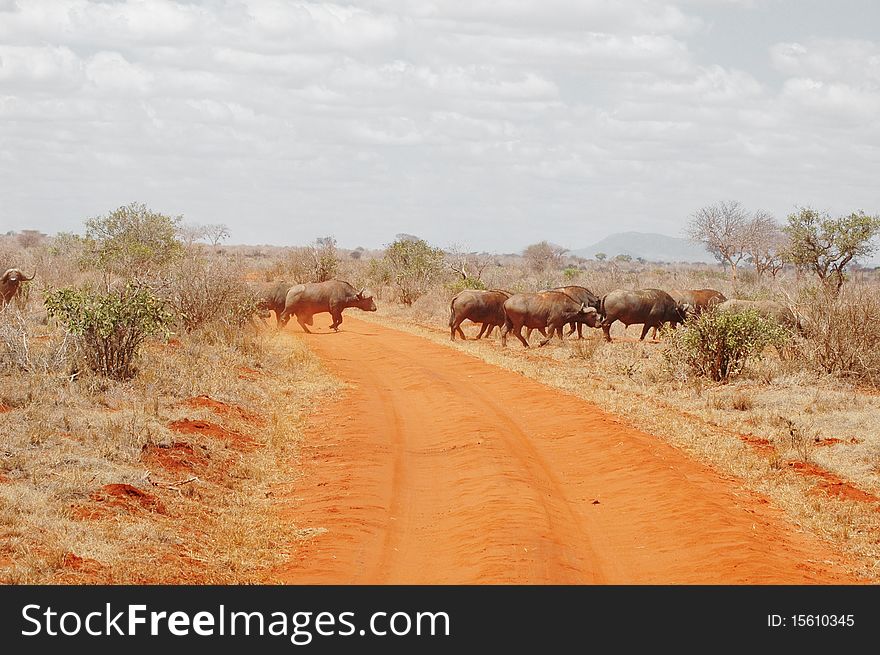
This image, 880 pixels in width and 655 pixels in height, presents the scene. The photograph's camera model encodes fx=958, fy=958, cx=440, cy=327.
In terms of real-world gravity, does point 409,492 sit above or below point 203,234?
below

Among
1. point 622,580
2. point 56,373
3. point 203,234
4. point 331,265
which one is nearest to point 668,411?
point 622,580

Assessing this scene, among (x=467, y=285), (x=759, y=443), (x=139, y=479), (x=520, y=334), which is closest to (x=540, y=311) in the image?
(x=520, y=334)

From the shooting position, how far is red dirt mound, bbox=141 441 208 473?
10.8 meters

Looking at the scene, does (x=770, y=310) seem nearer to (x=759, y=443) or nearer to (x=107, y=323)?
(x=759, y=443)

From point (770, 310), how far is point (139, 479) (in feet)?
65.5

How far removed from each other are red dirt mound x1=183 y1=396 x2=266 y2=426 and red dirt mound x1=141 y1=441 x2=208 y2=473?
2435 mm

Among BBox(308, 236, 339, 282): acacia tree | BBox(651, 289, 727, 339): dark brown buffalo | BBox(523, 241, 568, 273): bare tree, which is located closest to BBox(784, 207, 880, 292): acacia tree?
BBox(651, 289, 727, 339): dark brown buffalo

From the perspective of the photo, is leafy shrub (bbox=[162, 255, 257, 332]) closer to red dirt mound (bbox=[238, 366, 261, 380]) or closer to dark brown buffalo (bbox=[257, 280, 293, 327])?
red dirt mound (bbox=[238, 366, 261, 380])

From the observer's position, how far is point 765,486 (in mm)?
11523

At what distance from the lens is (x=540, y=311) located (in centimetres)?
2547

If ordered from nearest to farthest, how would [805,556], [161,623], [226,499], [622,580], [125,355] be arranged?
[161,623], [622,580], [805,556], [226,499], [125,355]

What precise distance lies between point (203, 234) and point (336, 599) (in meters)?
79.0

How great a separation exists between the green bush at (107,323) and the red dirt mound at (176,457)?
370cm

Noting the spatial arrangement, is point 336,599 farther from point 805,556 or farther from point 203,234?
point 203,234
